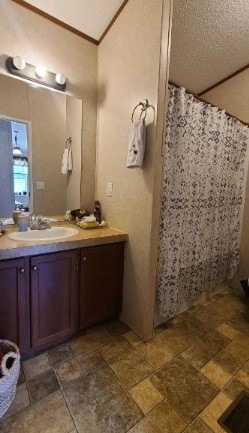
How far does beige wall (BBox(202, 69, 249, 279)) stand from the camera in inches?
95.4

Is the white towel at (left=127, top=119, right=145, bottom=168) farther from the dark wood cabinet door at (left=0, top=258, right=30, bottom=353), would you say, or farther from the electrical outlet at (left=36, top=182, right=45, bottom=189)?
the dark wood cabinet door at (left=0, top=258, right=30, bottom=353)

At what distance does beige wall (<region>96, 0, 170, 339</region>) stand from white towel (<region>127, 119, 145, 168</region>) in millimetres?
48

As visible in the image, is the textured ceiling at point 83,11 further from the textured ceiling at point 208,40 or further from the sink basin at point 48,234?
the sink basin at point 48,234

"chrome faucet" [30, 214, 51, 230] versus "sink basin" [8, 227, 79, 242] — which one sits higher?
"chrome faucet" [30, 214, 51, 230]

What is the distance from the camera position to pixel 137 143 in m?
1.46

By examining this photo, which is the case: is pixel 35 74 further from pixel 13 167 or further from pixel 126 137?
pixel 126 137

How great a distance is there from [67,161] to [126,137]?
619mm

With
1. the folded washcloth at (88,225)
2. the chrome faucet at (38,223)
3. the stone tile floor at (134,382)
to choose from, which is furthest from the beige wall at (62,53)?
the stone tile floor at (134,382)

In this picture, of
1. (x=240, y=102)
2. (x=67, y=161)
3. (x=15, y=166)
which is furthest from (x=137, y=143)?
(x=240, y=102)

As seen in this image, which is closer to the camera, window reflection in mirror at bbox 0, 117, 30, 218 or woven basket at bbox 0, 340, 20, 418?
woven basket at bbox 0, 340, 20, 418

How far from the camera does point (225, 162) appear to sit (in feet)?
7.02

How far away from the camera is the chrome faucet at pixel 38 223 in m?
1.72

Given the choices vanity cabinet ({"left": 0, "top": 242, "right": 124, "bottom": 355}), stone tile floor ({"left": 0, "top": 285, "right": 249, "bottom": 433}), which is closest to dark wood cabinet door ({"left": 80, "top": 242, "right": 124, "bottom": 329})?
vanity cabinet ({"left": 0, "top": 242, "right": 124, "bottom": 355})

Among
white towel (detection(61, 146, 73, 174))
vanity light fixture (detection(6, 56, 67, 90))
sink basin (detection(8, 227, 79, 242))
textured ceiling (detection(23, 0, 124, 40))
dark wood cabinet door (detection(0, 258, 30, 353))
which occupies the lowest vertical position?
dark wood cabinet door (detection(0, 258, 30, 353))
